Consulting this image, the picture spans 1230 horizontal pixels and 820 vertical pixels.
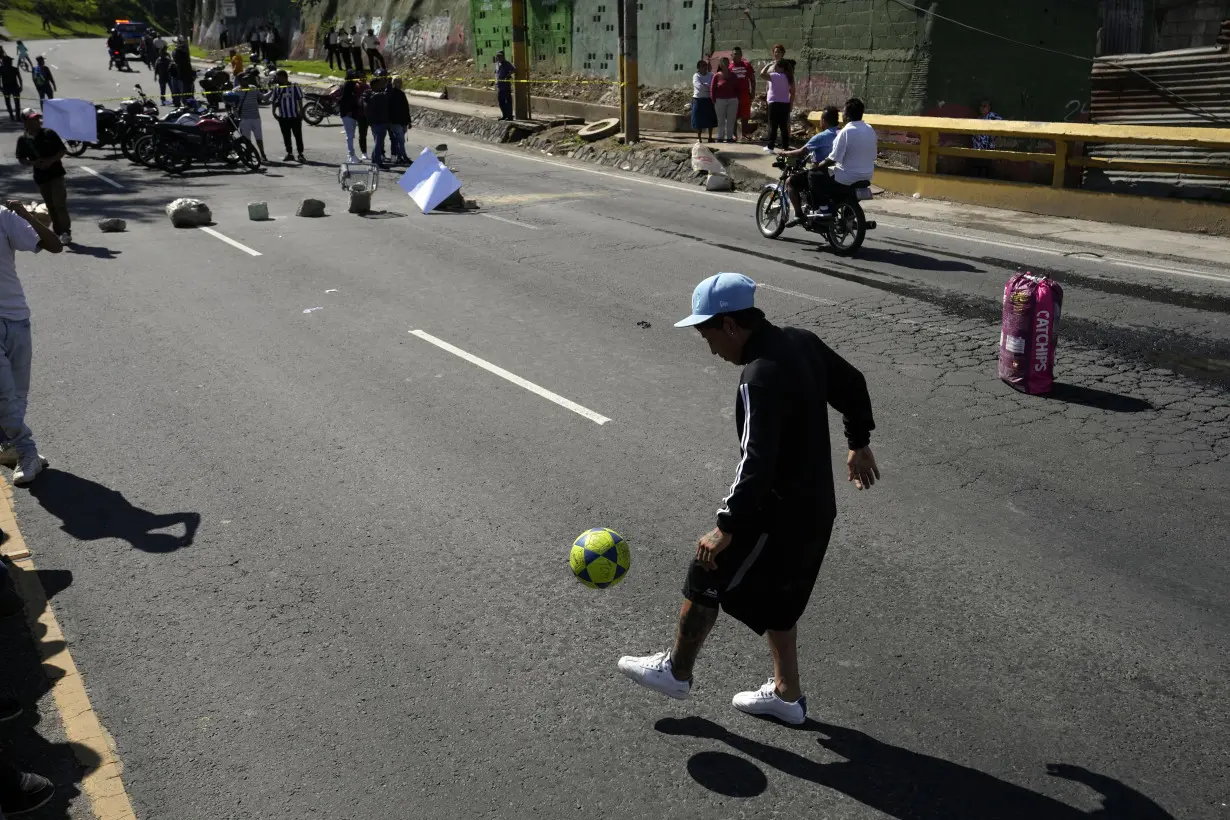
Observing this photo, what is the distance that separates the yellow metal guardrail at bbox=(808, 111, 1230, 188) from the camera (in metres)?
15.2

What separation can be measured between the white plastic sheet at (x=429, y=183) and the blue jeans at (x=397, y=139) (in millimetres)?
6241

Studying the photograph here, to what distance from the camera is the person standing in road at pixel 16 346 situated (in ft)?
22.9

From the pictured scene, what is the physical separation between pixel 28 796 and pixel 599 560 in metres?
2.53

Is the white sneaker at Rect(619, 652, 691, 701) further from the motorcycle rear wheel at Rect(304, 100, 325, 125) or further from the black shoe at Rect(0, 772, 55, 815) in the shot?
the motorcycle rear wheel at Rect(304, 100, 325, 125)

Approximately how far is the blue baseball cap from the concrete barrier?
24.2 meters

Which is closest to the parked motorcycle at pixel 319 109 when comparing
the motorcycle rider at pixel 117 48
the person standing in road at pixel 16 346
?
the motorcycle rider at pixel 117 48

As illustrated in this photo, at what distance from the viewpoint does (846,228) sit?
46.2 feet

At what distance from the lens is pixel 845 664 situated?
490 centimetres

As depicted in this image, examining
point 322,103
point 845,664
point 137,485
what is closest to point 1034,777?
point 845,664

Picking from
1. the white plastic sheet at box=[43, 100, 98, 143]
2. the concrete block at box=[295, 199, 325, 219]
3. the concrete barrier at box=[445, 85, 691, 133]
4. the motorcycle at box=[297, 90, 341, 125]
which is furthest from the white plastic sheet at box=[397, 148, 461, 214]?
the motorcycle at box=[297, 90, 341, 125]

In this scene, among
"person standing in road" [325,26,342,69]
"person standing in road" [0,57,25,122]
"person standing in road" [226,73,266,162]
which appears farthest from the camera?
"person standing in road" [325,26,342,69]

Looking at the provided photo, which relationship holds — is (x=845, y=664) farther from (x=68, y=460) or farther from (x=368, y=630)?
(x=68, y=460)

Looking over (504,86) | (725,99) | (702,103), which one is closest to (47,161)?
(702,103)

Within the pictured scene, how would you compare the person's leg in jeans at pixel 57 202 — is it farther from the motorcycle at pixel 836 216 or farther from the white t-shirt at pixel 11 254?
the motorcycle at pixel 836 216
